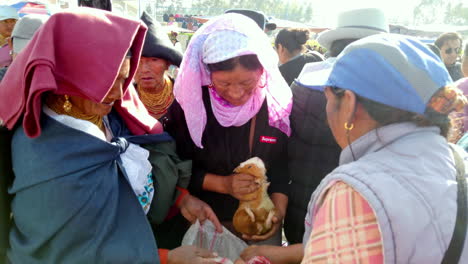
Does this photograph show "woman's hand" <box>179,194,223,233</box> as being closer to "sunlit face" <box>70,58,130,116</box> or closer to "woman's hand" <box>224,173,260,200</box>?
"woman's hand" <box>224,173,260,200</box>

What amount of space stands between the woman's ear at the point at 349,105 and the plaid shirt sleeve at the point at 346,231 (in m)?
0.26

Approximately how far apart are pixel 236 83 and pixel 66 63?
917 mm

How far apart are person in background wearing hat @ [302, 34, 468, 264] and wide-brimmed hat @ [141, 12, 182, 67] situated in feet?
6.31

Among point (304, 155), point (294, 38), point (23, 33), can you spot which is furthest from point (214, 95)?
point (294, 38)

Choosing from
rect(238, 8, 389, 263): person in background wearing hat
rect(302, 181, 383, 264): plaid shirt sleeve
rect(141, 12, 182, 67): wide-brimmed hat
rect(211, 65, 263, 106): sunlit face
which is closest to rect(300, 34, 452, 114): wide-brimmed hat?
rect(302, 181, 383, 264): plaid shirt sleeve

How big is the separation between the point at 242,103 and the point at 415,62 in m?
1.08

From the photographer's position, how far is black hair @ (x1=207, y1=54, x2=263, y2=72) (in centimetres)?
Result: 198

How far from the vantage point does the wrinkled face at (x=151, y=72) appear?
3008 millimetres

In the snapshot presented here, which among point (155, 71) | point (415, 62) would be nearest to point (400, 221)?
point (415, 62)

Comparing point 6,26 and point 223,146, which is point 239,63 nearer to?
point 223,146

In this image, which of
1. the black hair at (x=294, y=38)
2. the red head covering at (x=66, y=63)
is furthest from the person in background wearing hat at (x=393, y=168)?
the black hair at (x=294, y=38)

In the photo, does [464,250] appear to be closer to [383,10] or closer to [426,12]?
[383,10]

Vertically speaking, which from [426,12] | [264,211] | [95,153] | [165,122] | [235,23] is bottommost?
[426,12]

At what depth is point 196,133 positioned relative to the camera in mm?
2090
